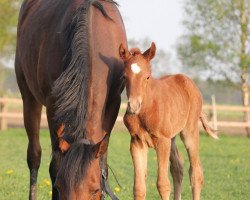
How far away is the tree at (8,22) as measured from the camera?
995 inches

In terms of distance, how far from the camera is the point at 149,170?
1153 cm

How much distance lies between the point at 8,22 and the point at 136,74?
811 inches

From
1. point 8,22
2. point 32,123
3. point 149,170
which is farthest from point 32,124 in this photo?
point 8,22

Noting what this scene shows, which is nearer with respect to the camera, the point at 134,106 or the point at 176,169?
the point at 134,106

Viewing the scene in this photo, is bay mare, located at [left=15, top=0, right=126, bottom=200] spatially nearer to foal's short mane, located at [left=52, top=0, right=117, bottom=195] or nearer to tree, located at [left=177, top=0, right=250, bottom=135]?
foal's short mane, located at [left=52, top=0, right=117, bottom=195]

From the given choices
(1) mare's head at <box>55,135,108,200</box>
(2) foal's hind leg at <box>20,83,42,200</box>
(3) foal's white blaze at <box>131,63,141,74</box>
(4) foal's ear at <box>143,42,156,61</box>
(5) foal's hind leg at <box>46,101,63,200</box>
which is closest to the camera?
(1) mare's head at <box>55,135,108,200</box>

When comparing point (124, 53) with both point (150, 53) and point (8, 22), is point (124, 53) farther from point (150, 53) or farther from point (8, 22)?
point (8, 22)

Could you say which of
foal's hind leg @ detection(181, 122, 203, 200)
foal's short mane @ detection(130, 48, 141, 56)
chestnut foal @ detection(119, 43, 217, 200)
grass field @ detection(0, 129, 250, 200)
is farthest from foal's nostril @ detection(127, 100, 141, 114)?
grass field @ detection(0, 129, 250, 200)

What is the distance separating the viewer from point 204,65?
27484 millimetres

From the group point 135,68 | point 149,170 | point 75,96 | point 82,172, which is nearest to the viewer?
point 82,172

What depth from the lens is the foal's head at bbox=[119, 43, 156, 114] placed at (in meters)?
5.50

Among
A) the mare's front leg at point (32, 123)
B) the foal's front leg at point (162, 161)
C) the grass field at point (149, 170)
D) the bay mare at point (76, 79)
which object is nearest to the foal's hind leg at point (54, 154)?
the bay mare at point (76, 79)

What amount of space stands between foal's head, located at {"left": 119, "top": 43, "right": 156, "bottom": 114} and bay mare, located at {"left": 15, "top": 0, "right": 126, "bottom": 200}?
0.10 m

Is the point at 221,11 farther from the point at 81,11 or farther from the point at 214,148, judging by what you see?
the point at 81,11
